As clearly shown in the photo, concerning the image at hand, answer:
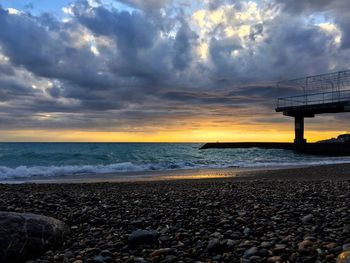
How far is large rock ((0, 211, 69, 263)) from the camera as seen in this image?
497 cm

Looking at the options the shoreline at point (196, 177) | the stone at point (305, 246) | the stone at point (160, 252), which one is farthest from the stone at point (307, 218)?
the shoreline at point (196, 177)

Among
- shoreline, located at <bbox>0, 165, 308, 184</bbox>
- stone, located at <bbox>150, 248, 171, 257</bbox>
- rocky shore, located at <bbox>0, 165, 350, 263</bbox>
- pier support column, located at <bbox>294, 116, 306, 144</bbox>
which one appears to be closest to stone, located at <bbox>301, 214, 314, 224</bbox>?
rocky shore, located at <bbox>0, 165, 350, 263</bbox>

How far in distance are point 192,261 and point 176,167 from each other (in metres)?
25.7

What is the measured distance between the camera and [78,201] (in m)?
9.16

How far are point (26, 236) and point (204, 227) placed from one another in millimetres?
2756

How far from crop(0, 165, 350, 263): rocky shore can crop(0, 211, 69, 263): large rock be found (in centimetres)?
17

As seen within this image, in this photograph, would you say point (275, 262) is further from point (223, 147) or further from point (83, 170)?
point (223, 147)

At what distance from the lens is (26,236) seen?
5.23 m

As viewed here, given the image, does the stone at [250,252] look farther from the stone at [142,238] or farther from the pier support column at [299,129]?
the pier support column at [299,129]

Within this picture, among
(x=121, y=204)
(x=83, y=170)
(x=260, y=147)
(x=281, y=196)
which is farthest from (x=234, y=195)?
(x=260, y=147)

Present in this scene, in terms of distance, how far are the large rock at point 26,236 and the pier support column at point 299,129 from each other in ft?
175

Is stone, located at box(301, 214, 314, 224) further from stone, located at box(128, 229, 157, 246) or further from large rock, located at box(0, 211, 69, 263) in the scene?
large rock, located at box(0, 211, 69, 263)

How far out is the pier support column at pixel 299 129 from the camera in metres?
55.0

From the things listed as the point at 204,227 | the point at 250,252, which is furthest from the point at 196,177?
the point at 250,252
